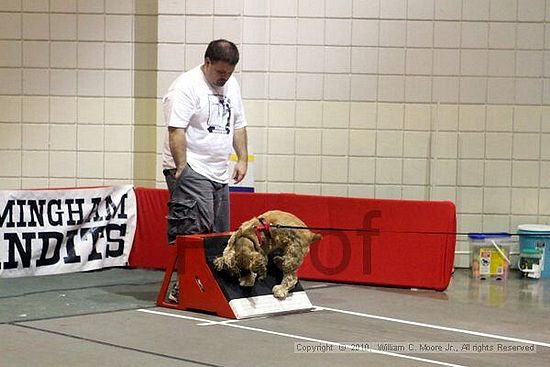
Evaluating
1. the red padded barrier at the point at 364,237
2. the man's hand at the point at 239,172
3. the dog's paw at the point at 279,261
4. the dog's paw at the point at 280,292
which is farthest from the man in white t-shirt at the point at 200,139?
the red padded barrier at the point at 364,237

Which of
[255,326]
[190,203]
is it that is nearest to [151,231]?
[190,203]

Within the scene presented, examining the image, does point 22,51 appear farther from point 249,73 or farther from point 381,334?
point 381,334

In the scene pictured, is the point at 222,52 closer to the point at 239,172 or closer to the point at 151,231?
the point at 239,172

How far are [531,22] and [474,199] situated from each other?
187 centimetres

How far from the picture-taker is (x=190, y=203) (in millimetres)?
7414

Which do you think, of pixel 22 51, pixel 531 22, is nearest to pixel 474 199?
pixel 531 22

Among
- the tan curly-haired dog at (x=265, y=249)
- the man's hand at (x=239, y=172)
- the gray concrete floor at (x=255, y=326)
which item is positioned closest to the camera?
the gray concrete floor at (x=255, y=326)

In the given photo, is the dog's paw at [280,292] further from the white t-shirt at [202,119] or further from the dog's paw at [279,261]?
the white t-shirt at [202,119]

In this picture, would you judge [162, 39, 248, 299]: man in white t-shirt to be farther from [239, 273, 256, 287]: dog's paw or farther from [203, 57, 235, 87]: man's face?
[239, 273, 256, 287]: dog's paw

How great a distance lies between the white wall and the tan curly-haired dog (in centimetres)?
317

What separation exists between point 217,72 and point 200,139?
0.50 m

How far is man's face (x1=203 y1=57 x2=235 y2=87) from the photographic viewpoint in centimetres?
734

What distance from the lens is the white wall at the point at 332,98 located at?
10297 mm

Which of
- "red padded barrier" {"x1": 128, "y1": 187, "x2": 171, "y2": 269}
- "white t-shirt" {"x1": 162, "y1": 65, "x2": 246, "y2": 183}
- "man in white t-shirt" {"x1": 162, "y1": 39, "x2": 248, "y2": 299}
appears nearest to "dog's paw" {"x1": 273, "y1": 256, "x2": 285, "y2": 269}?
"man in white t-shirt" {"x1": 162, "y1": 39, "x2": 248, "y2": 299}
